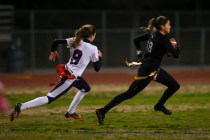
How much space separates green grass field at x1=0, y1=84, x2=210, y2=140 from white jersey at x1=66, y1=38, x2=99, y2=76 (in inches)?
42.8

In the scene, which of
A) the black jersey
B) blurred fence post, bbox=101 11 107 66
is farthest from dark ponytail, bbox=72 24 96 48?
blurred fence post, bbox=101 11 107 66

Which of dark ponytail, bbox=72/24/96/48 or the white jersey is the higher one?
dark ponytail, bbox=72/24/96/48

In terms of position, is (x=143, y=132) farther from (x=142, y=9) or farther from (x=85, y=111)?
(x=142, y=9)

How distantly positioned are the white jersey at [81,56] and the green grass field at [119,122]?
1.09 metres

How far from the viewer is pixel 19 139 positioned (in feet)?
33.0

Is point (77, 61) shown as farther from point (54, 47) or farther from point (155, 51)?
point (155, 51)

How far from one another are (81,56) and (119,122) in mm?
1524

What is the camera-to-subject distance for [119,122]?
472 inches

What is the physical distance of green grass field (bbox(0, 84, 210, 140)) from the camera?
34.2 ft

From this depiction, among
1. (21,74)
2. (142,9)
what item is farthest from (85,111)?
(142,9)

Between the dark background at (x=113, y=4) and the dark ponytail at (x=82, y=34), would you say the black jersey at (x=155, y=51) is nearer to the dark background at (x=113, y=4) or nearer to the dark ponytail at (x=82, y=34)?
the dark ponytail at (x=82, y=34)

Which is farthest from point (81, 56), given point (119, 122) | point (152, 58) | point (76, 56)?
point (119, 122)

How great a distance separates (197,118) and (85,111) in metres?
2.81

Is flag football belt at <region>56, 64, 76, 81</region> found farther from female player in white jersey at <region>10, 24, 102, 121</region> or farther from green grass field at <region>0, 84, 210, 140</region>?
green grass field at <region>0, 84, 210, 140</region>
